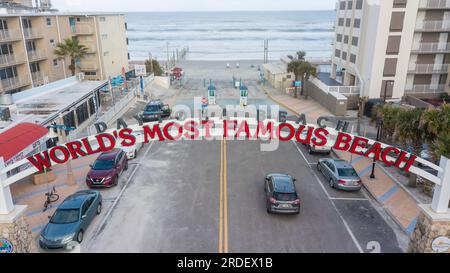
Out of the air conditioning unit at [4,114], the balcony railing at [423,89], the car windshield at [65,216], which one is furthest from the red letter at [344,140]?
the balcony railing at [423,89]

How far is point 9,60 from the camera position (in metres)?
36.2

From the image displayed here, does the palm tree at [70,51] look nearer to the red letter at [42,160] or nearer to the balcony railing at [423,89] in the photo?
the red letter at [42,160]

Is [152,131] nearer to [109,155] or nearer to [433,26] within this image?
[109,155]

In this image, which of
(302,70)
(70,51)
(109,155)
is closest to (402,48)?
(302,70)

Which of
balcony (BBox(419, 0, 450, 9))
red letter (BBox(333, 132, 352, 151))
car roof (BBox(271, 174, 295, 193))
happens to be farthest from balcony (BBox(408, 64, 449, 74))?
red letter (BBox(333, 132, 352, 151))

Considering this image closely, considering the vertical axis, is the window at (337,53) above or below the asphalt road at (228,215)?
above

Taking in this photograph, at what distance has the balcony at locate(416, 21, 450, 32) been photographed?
124 feet

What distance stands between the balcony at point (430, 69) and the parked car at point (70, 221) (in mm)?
36747

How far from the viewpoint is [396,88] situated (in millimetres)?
39656

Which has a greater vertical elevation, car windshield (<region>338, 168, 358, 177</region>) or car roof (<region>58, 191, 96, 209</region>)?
car roof (<region>58, 191, 96, 209</region>)

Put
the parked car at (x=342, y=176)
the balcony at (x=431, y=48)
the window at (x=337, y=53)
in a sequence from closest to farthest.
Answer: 1. the parked car at (x=342, y=176)
2. the balcony at (x=431, y=48)
3. the window at (x=337, y=53)

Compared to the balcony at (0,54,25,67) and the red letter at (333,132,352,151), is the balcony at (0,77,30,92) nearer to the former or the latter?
the balcony at (0,54,25,67)

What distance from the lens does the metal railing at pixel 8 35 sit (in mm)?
35191
